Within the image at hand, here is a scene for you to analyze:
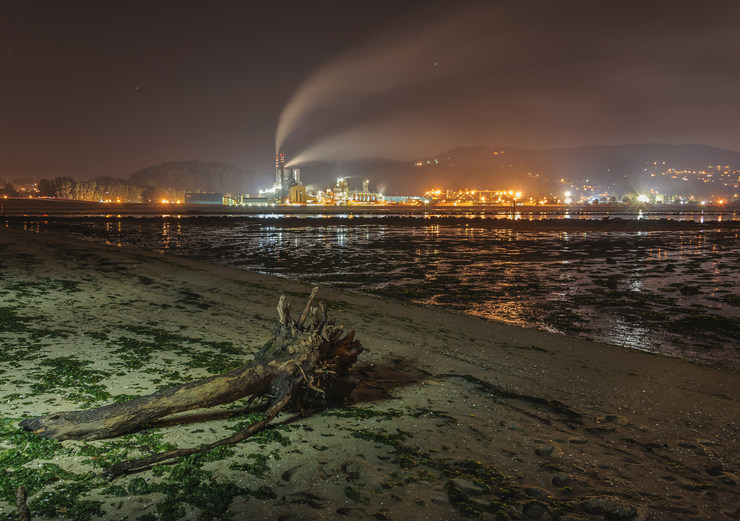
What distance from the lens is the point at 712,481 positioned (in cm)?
428

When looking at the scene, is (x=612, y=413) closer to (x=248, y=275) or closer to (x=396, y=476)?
(x=396, y=476)

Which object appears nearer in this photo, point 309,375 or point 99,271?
point 309,375

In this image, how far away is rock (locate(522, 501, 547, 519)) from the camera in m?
3.58

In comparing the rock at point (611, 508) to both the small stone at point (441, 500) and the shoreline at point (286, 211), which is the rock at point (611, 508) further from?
the shoreline at point (286, 211)

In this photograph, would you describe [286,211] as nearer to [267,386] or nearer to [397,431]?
[267,386]

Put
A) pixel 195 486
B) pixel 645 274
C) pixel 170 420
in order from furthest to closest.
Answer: pixel 645 274
pixel 170 420
pixel 195 486

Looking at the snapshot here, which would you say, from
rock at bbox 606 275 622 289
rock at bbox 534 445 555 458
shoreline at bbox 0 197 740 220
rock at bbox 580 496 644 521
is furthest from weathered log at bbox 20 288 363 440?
shoreline at bbox 0 197 740 220

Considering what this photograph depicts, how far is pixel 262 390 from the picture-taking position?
4.91m

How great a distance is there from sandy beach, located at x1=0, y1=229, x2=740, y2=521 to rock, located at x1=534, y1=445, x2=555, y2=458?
0.02 m

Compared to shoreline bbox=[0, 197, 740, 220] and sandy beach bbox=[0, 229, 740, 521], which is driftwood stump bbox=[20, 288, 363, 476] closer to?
sandy beach bbox=[0, 229, 740, 521]

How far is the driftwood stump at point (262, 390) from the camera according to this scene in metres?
4.15

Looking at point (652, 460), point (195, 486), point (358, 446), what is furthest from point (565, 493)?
point (195, 486)

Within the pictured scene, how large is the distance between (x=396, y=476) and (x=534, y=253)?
76.7 ft

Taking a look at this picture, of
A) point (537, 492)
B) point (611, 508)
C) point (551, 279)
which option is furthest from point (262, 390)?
point (551, 279)
